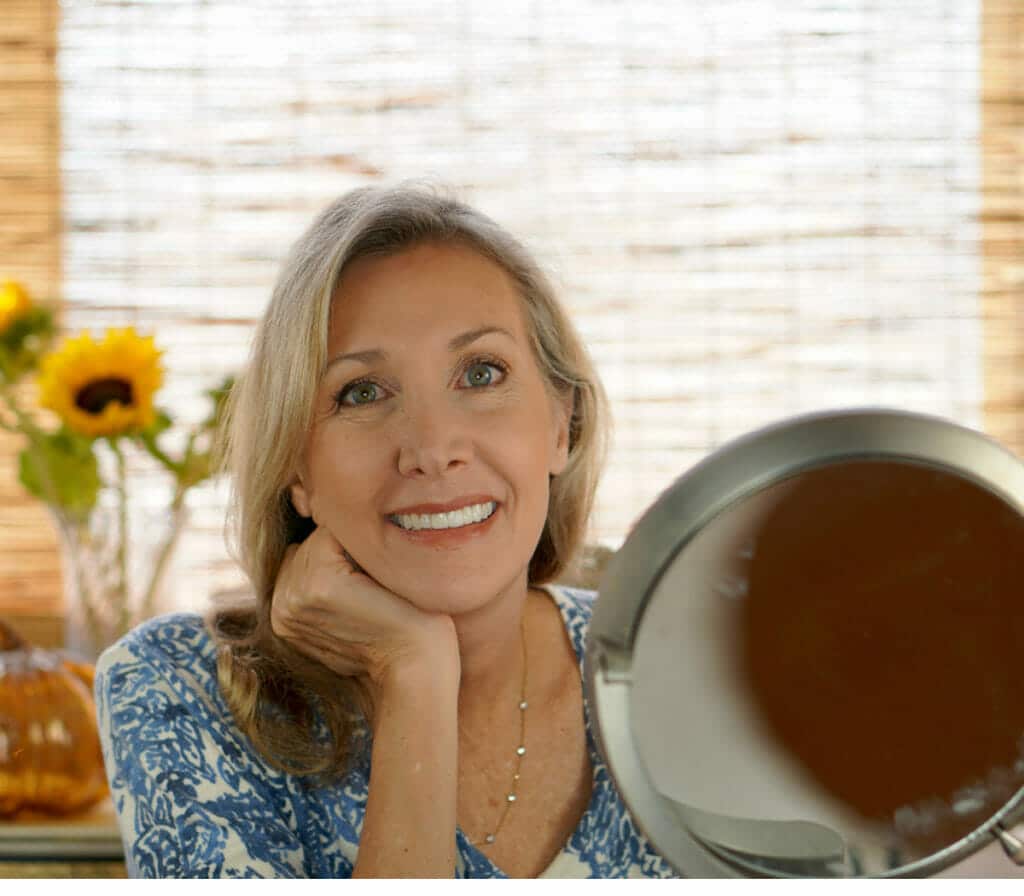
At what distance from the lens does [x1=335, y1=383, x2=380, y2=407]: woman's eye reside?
2.61 ft

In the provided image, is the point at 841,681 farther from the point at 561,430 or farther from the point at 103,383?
the point at 103,383

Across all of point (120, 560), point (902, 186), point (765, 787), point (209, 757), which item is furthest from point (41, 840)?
point (902, 186)

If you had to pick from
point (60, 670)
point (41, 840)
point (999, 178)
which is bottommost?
point (41, 840)

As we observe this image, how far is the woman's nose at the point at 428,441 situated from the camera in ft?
2.58

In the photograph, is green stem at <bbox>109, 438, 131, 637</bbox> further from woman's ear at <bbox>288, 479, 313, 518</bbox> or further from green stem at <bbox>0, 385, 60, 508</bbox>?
woman's ear at <bbox>288, 479, 313, 518</bbox>

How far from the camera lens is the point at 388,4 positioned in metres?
2.39

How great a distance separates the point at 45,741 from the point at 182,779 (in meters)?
0.53

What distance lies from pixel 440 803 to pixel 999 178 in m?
2.07

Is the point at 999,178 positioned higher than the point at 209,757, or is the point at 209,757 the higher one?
the point at 999,178

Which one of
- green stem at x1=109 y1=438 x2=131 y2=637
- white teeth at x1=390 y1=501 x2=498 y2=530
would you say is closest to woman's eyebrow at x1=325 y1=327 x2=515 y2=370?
white teeth at x1=390 y1=501 x2=498 y2=530

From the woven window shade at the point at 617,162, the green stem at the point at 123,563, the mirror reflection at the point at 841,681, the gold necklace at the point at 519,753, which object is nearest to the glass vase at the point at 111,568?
the green stem at the point at 123,563

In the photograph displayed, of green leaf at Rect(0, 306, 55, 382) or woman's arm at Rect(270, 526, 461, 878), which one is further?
green leaf at Rect(0, 306, 55, 382)

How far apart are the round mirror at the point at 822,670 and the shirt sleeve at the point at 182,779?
499mm
